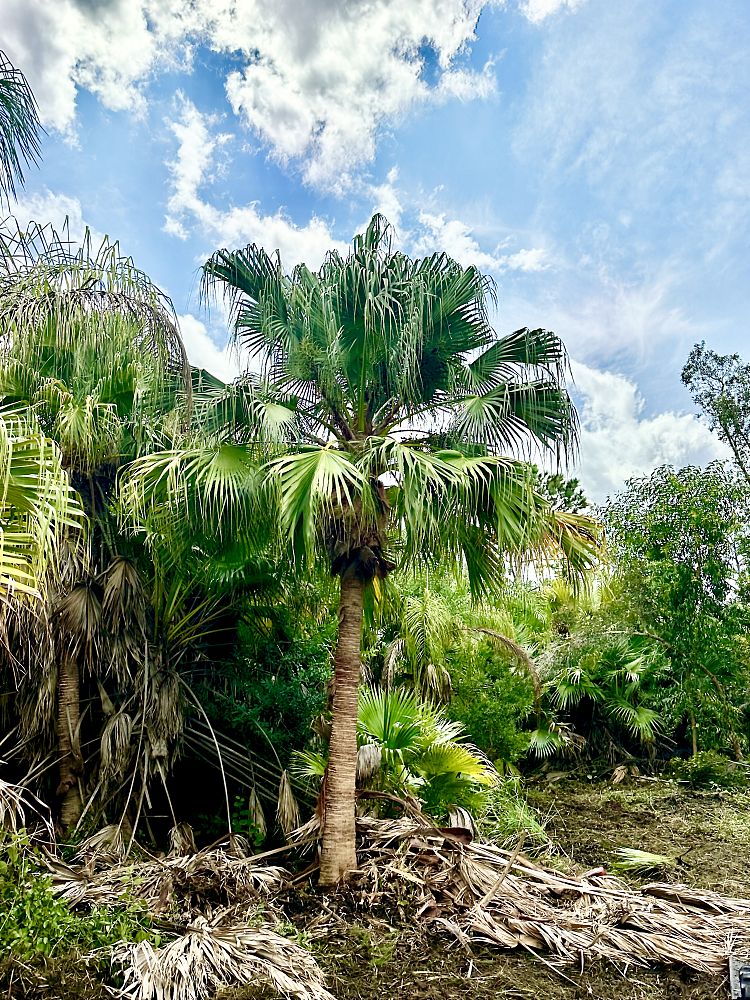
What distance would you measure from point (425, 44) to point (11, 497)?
10.0 metres

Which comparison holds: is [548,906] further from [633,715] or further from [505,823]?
[633,715]

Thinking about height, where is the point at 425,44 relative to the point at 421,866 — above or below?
above

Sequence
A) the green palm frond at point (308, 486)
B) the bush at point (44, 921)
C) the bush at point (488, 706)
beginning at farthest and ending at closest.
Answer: the bush at point (488, 706)
the green palm frond at point (308, 486)
the bush at point (44, 921)

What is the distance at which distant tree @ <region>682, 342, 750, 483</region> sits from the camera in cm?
1870

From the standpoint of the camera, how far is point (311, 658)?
829 centimetres

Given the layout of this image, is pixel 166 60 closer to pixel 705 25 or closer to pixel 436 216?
pixel 436 216

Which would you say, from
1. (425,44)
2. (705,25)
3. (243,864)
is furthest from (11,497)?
(705,25)

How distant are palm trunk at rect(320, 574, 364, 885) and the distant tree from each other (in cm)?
1516

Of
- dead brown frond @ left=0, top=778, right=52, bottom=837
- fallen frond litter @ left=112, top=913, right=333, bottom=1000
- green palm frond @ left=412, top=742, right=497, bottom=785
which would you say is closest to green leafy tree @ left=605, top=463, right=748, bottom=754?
green palm frond @ left=412, top=742, right=497, bottom=785

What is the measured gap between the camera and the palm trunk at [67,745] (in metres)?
6.65

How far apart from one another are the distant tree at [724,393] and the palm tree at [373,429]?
14123 mm

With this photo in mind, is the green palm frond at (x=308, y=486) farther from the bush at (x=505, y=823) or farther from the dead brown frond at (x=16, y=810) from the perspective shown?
the bush at (x=505, y=823)

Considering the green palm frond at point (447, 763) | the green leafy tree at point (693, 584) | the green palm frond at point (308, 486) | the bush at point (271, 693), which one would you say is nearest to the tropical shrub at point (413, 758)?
the green palm frond at point (447, 763)

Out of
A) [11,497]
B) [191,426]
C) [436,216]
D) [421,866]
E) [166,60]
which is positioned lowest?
[421,866]
